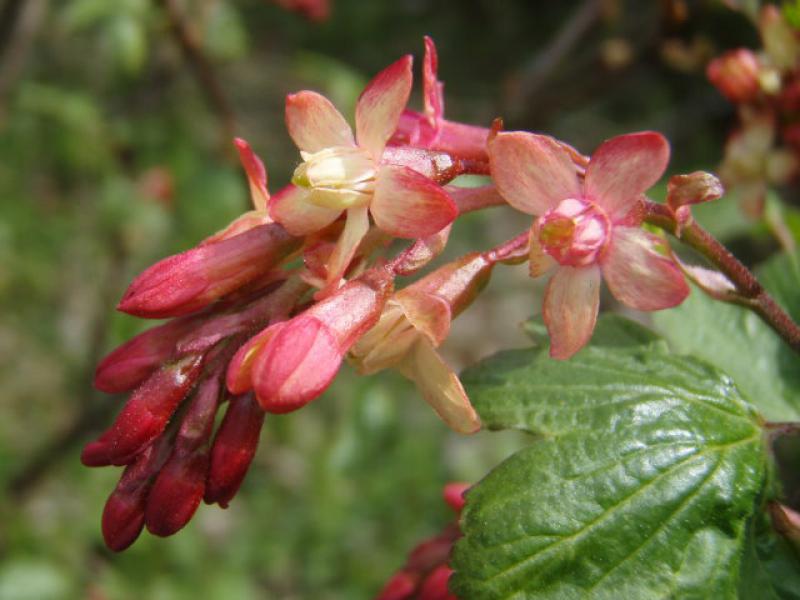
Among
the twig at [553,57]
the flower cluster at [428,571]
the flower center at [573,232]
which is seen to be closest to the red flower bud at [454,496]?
the flower cluster at [428,571]

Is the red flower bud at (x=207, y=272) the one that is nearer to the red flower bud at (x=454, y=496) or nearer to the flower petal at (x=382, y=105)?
the flower petal at (x=382, y=105)

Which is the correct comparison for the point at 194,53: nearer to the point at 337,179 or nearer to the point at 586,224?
the point at 337,179

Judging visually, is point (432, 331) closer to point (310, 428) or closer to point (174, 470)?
point (174, 470)

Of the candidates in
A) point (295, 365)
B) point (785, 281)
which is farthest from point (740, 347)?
point (295, 365)

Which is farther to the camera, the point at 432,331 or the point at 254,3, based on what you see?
the point at 254,3

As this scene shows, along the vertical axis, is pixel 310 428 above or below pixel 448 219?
below

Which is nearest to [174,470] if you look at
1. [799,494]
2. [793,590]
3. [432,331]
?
[432,331]

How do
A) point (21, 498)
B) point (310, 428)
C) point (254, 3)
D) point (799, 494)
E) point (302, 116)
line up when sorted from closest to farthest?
point (302, 116) → point (799, 494) → point (21, 498) → point (310, 428) → point (254, 3)

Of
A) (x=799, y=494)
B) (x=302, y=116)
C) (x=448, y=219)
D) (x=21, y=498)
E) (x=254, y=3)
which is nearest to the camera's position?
(x=448, y=219)
